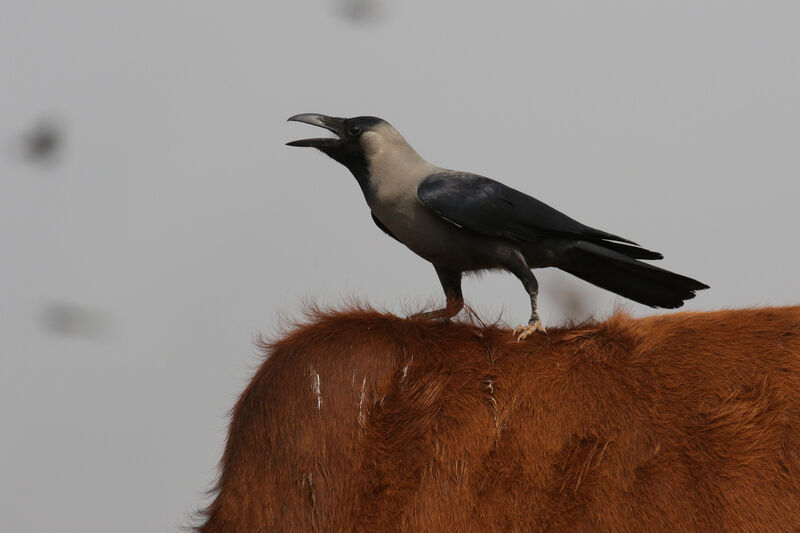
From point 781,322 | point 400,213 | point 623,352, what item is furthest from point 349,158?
point 781,322

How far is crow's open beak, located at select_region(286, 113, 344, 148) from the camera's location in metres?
2.53

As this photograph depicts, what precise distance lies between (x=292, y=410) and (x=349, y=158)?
897 mm

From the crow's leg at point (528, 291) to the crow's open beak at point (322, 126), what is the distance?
0.62m

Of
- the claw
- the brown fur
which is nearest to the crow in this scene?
the claw

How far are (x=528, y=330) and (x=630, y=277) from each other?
0.51m

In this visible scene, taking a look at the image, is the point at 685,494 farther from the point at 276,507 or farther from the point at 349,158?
the point at 349,158

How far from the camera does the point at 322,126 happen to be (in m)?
2.57

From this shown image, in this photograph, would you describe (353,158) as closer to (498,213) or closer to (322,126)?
(322,126)

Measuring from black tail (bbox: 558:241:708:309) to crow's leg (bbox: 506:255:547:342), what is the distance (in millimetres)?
152

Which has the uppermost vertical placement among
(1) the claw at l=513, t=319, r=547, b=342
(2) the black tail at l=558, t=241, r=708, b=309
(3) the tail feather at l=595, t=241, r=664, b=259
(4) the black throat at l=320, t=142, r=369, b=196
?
(4) the black throat at l=320, t=142, r=369, b=196

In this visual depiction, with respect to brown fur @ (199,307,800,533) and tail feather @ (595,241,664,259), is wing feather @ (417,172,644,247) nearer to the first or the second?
tail feather @ (595,241,664,259)

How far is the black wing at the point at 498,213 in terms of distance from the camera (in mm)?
2420

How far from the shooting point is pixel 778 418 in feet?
6.25

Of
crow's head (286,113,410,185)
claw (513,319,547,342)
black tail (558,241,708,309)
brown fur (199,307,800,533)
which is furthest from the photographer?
crow's head (286,113,410,185)
